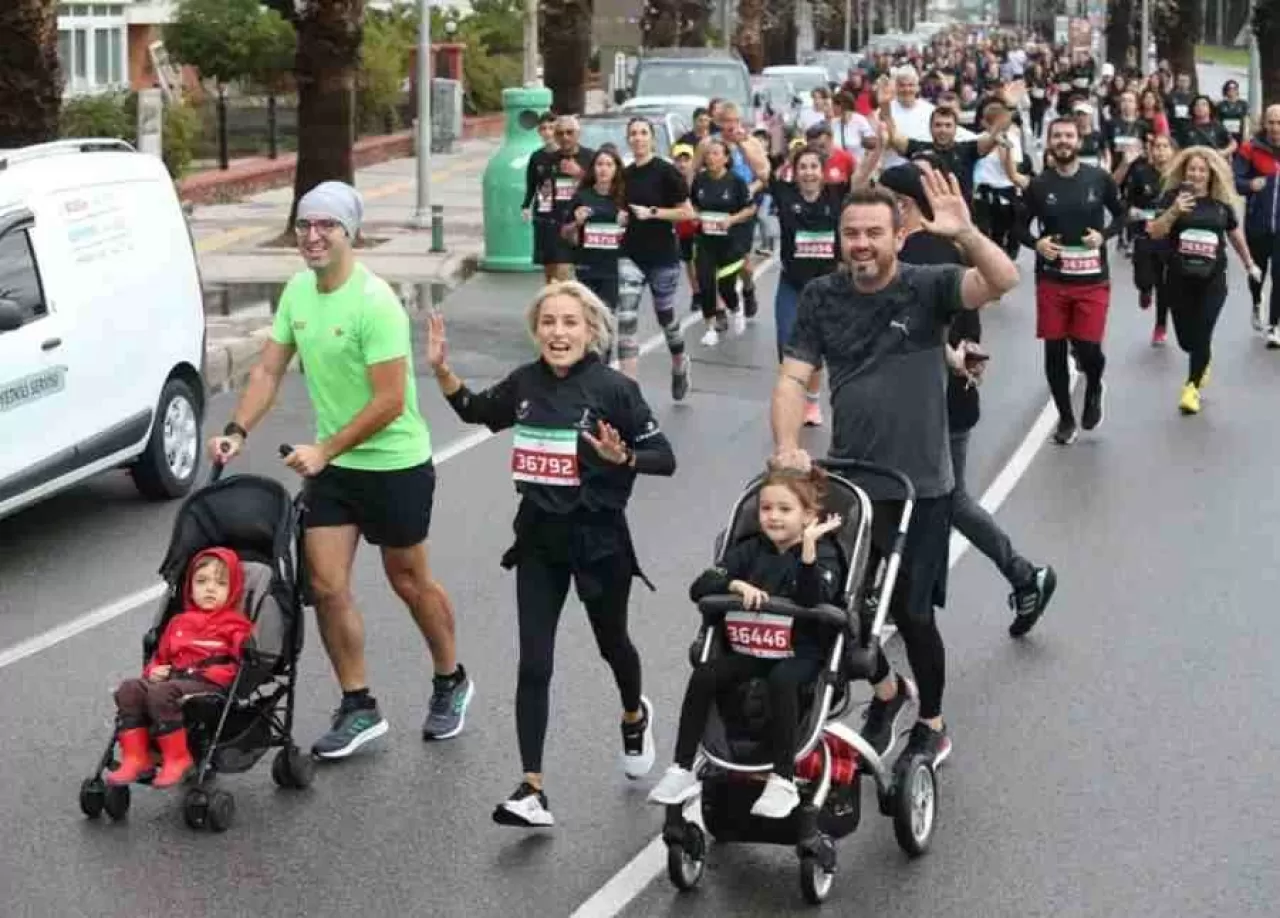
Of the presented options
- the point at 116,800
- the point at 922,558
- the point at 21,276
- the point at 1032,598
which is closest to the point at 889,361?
the point at 922,558

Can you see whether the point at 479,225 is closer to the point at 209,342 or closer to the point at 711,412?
the point at 209,342

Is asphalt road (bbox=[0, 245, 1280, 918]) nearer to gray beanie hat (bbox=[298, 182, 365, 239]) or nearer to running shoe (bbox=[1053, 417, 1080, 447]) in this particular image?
running shoe (bbox=[1053, 417, 1080, 447])

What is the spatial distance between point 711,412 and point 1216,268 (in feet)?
10.7

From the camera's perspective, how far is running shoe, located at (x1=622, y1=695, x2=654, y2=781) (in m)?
8.65

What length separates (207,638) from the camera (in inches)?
334

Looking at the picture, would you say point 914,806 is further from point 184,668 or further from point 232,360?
point 232,360

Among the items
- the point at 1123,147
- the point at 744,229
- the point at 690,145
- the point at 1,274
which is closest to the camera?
the point at 1,274

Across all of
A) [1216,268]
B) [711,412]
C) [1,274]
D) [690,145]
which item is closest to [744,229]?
[711,412]

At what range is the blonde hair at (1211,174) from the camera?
671 inches

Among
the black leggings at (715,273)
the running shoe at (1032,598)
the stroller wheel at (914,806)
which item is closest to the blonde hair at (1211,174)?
the black leggings at (715,273)

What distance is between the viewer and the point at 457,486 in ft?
48.0

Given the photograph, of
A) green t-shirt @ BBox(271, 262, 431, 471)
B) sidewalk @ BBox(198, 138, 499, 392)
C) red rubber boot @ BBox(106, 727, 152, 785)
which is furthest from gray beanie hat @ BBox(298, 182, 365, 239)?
sidewalk @ BBox(198, 138, 499, 392)

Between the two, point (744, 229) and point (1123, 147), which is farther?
point (1123, 147)

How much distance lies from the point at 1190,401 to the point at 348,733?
9.38 m
